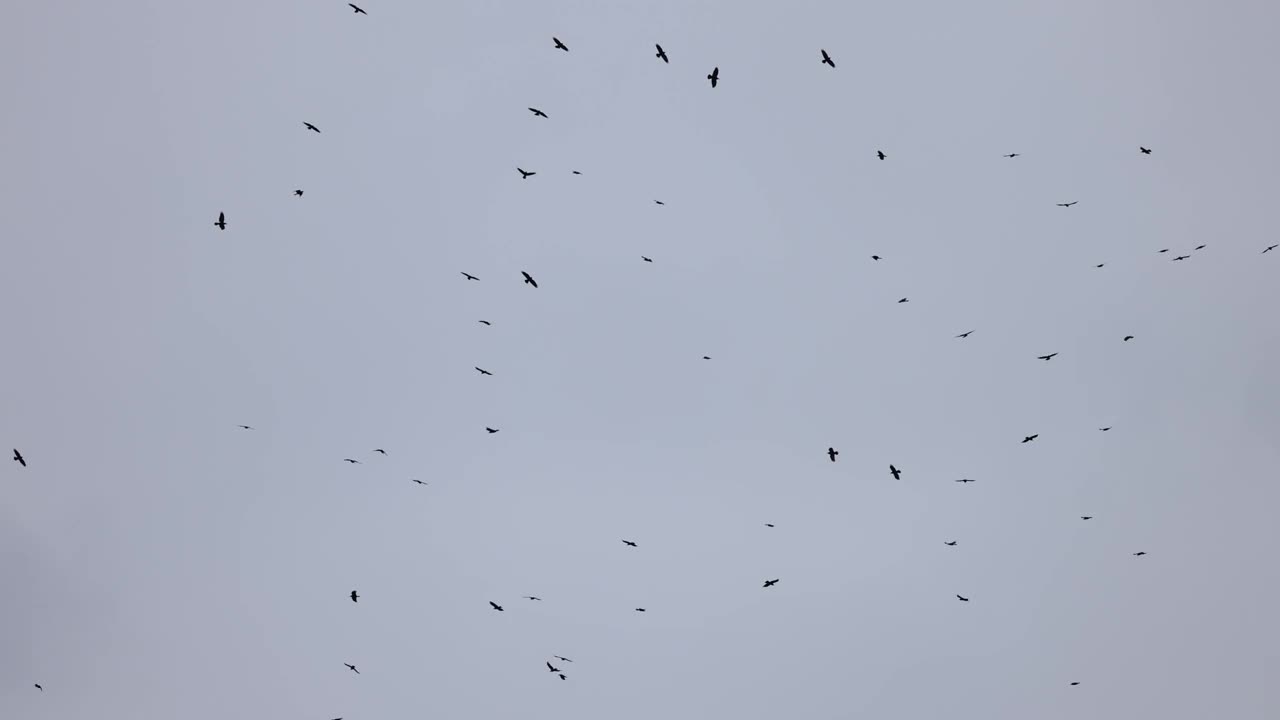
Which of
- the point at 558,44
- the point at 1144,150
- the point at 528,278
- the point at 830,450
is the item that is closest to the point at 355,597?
the point at 528,278

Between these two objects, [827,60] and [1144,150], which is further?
[1144,150]

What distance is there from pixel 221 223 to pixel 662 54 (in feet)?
100

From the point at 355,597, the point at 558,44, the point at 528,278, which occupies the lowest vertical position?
the point at 355,597

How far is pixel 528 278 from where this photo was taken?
229 feet

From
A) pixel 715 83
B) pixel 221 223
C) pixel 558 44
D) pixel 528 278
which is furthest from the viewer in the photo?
pixel 221 223

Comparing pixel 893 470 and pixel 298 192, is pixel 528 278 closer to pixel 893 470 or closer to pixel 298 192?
pixel 298 192

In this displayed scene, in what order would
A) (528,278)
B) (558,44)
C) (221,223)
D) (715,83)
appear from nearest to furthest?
(715,83) < (558,44) < (528,278) < (221,223)

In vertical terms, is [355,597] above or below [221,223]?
below

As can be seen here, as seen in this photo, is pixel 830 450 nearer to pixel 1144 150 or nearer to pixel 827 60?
pixel 827 60

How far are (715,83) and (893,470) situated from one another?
80.3ft

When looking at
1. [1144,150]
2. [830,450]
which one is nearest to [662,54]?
[830,450]

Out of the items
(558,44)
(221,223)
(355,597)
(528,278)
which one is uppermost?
(558,44)

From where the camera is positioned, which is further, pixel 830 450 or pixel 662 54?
Answer: pixel 830 450

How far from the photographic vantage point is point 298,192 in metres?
77.8
